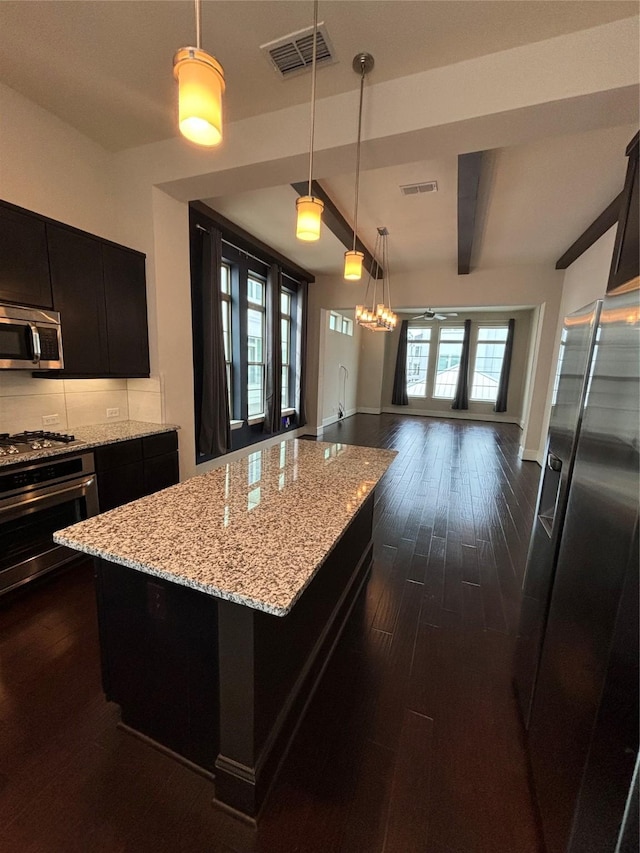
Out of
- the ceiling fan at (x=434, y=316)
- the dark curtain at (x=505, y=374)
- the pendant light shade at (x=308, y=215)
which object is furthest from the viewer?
the ceiling fan at (x=434, y=316)

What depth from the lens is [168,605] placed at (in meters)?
1.16

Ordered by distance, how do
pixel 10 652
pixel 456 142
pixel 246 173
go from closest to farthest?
pixel 10 652 < pixel 456 142 < pixel 246 173

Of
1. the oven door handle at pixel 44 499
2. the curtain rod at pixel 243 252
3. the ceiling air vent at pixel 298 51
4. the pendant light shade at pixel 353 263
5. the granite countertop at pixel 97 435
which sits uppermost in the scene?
the ceiling air vent at pixel 298 51

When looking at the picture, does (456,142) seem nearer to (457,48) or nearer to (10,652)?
(457,48)

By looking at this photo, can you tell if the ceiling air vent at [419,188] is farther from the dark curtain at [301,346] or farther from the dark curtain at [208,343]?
the dark curtain at [301,346]

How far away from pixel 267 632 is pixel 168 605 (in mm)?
348

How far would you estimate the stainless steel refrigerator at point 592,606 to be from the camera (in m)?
0.73

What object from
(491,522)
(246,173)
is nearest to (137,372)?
(246,173)

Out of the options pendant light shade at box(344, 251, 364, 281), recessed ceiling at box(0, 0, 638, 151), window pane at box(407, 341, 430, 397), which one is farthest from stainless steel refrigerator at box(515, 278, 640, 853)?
window pane at box(407, 341, 430, 397)

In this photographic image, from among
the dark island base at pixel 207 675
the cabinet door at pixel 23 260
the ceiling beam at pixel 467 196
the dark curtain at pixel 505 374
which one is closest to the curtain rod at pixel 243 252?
the cabinet door at pixel 23 260

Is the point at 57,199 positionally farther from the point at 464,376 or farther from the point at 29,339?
the point at 464,376

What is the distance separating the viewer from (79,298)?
249 centimetres

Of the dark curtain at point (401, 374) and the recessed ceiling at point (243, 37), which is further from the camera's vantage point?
the dark curtain at point (401, 374)

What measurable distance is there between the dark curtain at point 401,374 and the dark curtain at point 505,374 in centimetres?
245
